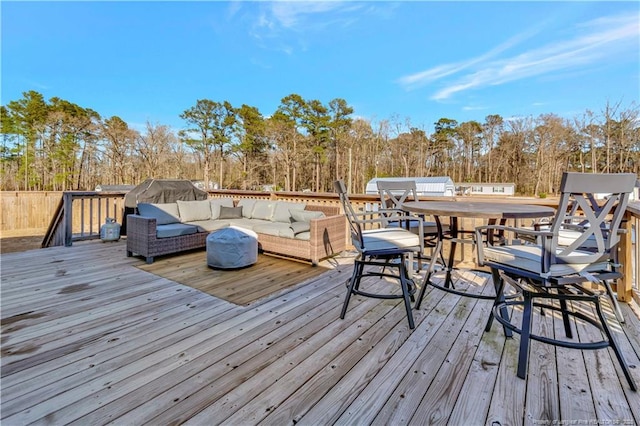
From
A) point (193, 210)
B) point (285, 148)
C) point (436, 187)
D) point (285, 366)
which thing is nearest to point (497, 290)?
point (285, 366)

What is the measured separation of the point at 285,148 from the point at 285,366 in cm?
2276

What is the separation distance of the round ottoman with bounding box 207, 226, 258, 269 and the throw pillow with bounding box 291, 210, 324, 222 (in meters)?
1.06

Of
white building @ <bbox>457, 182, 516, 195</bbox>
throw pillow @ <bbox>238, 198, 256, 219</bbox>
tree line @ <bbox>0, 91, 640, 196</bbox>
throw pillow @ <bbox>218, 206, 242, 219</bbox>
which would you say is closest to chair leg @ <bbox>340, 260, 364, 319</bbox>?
throw pillow @ <bbox>238, 198, 256, 219</bbox>

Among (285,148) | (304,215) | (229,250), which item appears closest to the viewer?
(229,250)

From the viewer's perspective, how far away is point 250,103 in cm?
2414

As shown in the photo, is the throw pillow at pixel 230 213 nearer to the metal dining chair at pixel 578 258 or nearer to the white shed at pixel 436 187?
the metal dining chair at pixel 578 258

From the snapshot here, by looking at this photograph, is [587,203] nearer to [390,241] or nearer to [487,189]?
[390,241]

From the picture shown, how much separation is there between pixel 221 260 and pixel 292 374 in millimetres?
2271

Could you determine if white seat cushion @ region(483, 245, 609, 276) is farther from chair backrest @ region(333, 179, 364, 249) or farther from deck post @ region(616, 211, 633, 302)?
deck post @ region(616, 211, 633, 302)

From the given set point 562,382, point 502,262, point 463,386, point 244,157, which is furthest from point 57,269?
point 244,157

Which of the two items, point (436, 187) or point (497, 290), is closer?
point (497, 290)

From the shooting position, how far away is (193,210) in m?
4.90

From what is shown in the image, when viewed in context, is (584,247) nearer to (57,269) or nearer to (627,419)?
(627,419)

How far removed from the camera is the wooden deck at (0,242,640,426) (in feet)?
4.15
